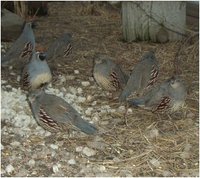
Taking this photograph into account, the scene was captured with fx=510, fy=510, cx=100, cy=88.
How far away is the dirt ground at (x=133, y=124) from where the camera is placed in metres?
4.04

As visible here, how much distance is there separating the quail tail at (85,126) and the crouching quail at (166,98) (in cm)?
66

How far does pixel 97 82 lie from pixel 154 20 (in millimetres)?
1651

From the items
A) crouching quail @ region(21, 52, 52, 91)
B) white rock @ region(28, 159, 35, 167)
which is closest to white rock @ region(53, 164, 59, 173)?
white rock @ region(28, 159, 35, 167)

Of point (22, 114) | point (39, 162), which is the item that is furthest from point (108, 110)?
point (39, 162)

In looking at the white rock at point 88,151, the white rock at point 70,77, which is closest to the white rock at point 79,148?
the white rock at point 88,151

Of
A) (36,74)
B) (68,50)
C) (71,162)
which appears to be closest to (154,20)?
(68,50)

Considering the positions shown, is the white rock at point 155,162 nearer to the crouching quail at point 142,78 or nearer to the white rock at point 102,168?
the white rock at point 102,168

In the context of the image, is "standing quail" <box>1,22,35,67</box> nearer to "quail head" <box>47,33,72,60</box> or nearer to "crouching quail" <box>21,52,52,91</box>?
"quail head" <box>47,33,72,60</box>

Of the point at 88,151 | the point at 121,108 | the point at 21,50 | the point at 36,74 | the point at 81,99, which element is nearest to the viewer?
the point at 88,151

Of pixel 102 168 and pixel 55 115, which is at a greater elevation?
pixel 55 115

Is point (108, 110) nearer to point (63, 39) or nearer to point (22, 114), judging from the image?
point (22, 114)

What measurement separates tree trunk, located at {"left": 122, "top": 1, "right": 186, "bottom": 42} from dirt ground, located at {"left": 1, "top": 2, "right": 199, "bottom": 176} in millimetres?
140

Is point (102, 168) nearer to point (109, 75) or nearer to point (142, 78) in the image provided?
point (142, 78)

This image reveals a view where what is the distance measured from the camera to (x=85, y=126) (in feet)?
14.3
